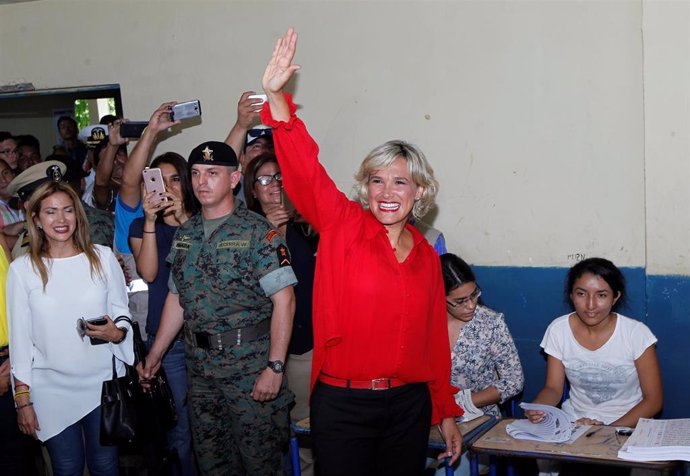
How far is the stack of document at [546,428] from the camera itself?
11.1ft

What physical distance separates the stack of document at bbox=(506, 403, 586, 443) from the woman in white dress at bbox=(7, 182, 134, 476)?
1.98 meters

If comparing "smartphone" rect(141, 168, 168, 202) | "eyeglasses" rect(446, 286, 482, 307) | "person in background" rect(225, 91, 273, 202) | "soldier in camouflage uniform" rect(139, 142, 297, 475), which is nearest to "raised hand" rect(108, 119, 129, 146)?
"person in background" rect(225, 91, 273, 202)

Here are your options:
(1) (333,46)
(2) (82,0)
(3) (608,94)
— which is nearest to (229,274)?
(1) (333,46)

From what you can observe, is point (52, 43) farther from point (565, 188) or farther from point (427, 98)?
point (565, 188)

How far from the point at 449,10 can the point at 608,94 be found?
3.51ft

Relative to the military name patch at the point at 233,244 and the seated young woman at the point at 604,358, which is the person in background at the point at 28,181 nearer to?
the military name patch at the point at 233,244

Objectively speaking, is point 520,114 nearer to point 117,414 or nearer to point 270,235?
point 270,235

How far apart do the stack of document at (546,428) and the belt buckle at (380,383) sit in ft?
2.48

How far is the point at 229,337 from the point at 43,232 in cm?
112

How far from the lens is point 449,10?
4.79m

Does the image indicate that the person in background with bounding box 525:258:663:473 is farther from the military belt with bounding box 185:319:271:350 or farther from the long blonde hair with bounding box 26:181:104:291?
the long blonde hair with bounding box 26:181:104:291

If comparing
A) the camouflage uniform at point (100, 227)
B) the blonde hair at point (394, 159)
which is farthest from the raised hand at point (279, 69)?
the camouflage uniform at point (100, 227)

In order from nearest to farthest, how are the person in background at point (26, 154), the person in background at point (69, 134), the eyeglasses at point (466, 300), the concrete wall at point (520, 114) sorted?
the eyeglasses at point (466, 300) → the concrete wall at point (520, 114) → the person in background at point (26, 154) → the person in background at point (69, 134)

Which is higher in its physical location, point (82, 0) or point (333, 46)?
point (82, 0)
